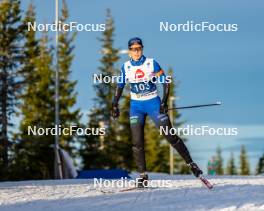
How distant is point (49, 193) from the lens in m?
10.6

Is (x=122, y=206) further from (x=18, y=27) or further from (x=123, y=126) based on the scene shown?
(x=123, y=126)

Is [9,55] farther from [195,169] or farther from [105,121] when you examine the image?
[195,169]

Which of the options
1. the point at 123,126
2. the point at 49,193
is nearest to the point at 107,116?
the point at 123,126

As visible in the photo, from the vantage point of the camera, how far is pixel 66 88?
53281 millimetres

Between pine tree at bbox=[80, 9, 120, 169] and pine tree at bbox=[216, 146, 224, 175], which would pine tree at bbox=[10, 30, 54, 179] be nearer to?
pine tree at bbox=[80, 9, 120, 169]

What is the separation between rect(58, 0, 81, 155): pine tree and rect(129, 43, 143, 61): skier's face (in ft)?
129

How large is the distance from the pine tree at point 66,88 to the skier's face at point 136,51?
1551 inches

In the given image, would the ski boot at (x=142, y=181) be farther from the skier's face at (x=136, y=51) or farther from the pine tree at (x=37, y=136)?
the pine tree at (x=37, y=136)

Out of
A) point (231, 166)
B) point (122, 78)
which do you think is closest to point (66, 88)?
point (122, 78)

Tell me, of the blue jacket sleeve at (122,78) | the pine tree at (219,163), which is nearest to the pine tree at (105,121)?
the blue jacket sleeve at (122,78)

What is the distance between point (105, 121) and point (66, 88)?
409cm

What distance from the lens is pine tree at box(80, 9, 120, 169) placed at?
163 ft

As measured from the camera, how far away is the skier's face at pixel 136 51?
10.1m

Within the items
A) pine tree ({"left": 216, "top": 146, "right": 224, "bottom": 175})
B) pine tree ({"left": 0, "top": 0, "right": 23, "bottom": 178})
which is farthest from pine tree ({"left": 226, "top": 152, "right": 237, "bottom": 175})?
pine tree ({"left": 0, "top": 0, "right": 23, "bottom": 178})
